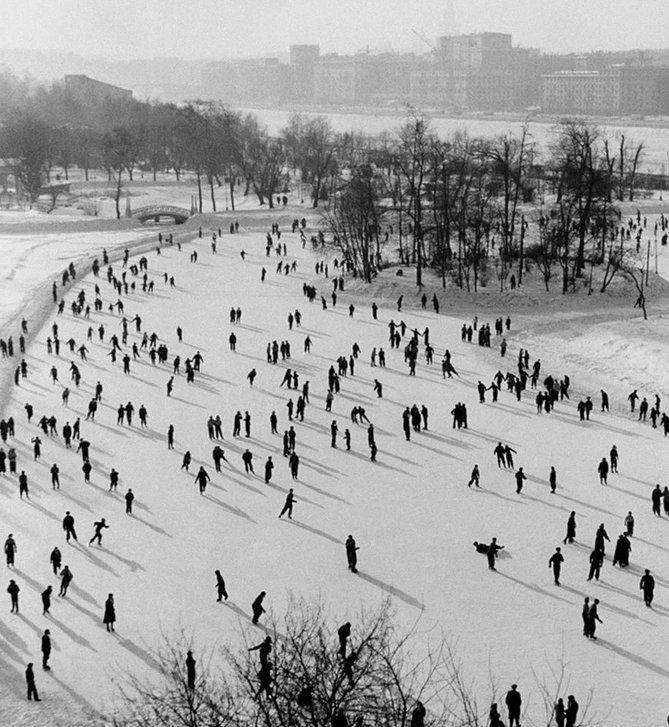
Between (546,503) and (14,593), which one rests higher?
(14,593)

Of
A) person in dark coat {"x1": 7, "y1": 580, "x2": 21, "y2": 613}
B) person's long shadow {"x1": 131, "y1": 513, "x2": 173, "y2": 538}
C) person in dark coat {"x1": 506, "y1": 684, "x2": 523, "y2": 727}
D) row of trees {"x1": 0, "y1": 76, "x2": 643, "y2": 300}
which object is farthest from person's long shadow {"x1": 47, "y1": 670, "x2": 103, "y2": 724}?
row of trees {"x1": 0, "y1": 76, "x2": 643, "y2": 300}

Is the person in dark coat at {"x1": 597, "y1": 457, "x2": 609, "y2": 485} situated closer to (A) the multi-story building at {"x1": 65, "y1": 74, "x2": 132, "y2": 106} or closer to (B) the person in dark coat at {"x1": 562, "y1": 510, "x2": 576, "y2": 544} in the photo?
(B) the person in dark coat at {"x1": 562, "y1": 510, "x2": 576, "y2": 544}

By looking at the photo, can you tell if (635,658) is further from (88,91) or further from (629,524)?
(88,91)

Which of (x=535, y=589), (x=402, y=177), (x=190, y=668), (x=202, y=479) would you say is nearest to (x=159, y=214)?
(x=402, y=177)

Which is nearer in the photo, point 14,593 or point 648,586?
point 14,593

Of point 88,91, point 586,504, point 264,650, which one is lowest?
point 586,504

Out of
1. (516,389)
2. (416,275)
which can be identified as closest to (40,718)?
(516,389)

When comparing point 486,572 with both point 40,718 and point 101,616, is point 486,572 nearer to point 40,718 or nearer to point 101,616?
point 101,616
